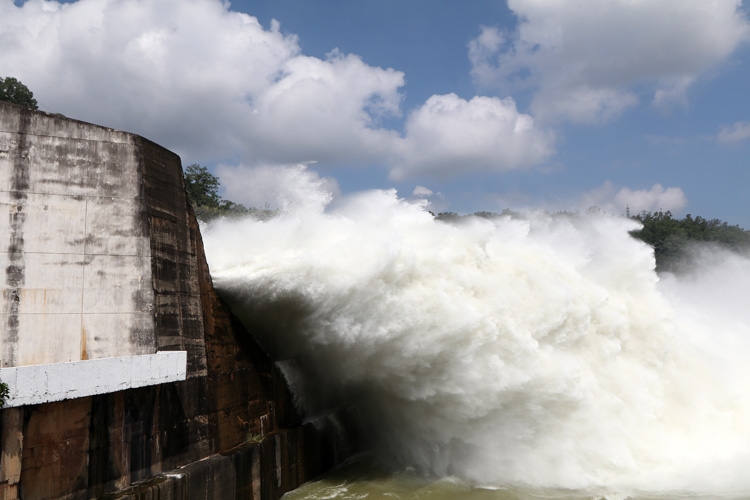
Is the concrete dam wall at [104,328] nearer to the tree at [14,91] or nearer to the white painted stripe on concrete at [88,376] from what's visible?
the white painted stripe on concrete at [88,376]

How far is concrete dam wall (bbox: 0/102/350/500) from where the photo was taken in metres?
7.42

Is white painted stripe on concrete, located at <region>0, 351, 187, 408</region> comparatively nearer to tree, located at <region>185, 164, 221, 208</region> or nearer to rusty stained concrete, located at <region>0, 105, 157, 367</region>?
rusty stained concrete, located at <region>0, 105, 157, 367</region>

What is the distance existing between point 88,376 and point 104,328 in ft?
3.35

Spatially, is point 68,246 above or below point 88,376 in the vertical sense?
above

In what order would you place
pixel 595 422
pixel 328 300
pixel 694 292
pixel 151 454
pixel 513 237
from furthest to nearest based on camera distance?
pixel 694 292 → pixel 513 237 → pixel 595 422 → pixel 328 300 → pixel 151 454

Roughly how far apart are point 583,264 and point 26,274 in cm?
1272

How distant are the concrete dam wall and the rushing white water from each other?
6.62 feet

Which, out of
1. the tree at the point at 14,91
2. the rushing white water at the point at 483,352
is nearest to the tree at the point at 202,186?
the tree at the point at 14,91

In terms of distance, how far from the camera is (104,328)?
849 centimetres

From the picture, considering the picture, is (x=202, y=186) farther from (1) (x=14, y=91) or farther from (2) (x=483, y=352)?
(2) (x=483, y=352)

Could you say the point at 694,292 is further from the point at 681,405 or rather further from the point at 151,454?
the point at 151,454

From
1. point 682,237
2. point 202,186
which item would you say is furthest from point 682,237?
point 202,186

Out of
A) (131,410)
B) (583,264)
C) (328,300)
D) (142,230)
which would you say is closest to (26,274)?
(142,230)

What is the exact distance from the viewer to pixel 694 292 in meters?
26.7
